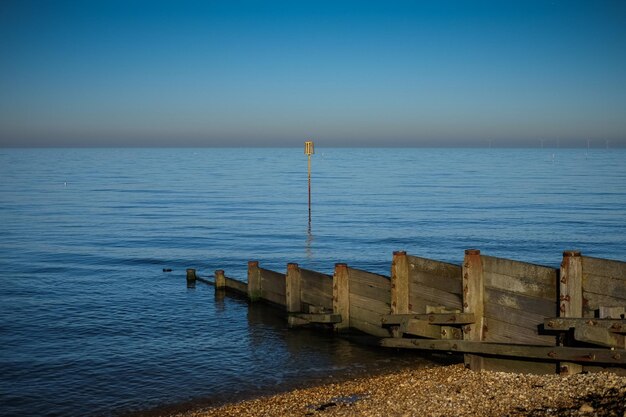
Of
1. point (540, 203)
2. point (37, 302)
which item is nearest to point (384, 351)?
point (37, 302)

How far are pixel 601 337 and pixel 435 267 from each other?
456 centimetres

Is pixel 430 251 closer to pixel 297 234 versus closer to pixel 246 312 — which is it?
pixel 297 234

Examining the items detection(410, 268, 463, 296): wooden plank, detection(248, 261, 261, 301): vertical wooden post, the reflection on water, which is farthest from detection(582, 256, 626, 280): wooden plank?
detection(248, 261, 261, 301): vertical wooden post

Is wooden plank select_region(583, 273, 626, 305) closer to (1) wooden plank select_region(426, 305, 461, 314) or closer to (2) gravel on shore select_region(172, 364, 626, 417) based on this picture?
(2) gravel on shore select_region(172, 364, 626, 417)

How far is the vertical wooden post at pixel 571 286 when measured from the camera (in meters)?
12.6

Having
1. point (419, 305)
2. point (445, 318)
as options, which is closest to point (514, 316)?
point (445, 318)

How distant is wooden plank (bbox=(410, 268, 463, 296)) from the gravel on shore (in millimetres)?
1817

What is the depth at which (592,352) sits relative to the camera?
1223cm

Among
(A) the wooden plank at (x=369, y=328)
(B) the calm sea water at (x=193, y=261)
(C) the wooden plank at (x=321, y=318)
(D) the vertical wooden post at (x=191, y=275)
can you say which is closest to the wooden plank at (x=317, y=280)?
(C) the wooden plank at (x=321, y=318)

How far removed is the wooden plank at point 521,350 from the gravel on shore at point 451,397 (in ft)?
1.16

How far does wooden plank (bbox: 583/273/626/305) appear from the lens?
12148 mm

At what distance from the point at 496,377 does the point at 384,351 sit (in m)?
4.75

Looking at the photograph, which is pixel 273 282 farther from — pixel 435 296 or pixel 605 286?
pixel 605 286

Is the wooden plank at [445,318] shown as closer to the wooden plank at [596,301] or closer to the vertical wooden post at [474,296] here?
the vertical wooden post at [474,296]
